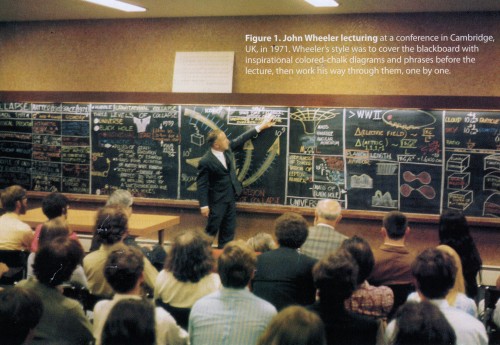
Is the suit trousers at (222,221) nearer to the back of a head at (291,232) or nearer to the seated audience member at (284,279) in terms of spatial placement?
the back of a head at (291,232)

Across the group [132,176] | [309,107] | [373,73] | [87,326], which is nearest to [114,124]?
[132,176]

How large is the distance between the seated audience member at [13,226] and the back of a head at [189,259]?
1.78m

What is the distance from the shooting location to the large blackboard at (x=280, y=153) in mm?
5746

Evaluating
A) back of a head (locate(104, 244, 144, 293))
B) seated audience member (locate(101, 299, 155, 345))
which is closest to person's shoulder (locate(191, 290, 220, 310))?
back of a head (locate(104, 244, 144, 293))

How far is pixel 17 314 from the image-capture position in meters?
2.03

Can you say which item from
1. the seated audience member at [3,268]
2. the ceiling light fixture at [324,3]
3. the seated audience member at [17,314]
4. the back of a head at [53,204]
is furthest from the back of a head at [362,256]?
the ceiling light fixture at [324,3]

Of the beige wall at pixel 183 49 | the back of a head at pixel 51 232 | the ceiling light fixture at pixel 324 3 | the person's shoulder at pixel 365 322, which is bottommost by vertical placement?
the person's shoulder at pixel 365 322

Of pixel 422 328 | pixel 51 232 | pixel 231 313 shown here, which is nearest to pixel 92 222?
pixel 51 232

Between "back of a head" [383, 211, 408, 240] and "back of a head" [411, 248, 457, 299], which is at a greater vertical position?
"back of a head" [383, 211, 408, 240]

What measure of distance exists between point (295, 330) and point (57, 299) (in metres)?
1.24

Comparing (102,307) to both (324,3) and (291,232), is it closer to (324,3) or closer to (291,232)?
(291,232)

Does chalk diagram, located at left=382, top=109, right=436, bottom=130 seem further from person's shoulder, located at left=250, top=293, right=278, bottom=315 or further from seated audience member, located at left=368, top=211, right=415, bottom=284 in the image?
person's shoulder, located at left=250, top=293, right=278, bottom=315

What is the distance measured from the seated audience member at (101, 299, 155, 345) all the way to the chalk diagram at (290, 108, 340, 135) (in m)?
4.46

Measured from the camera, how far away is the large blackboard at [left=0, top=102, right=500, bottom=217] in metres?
5.75
